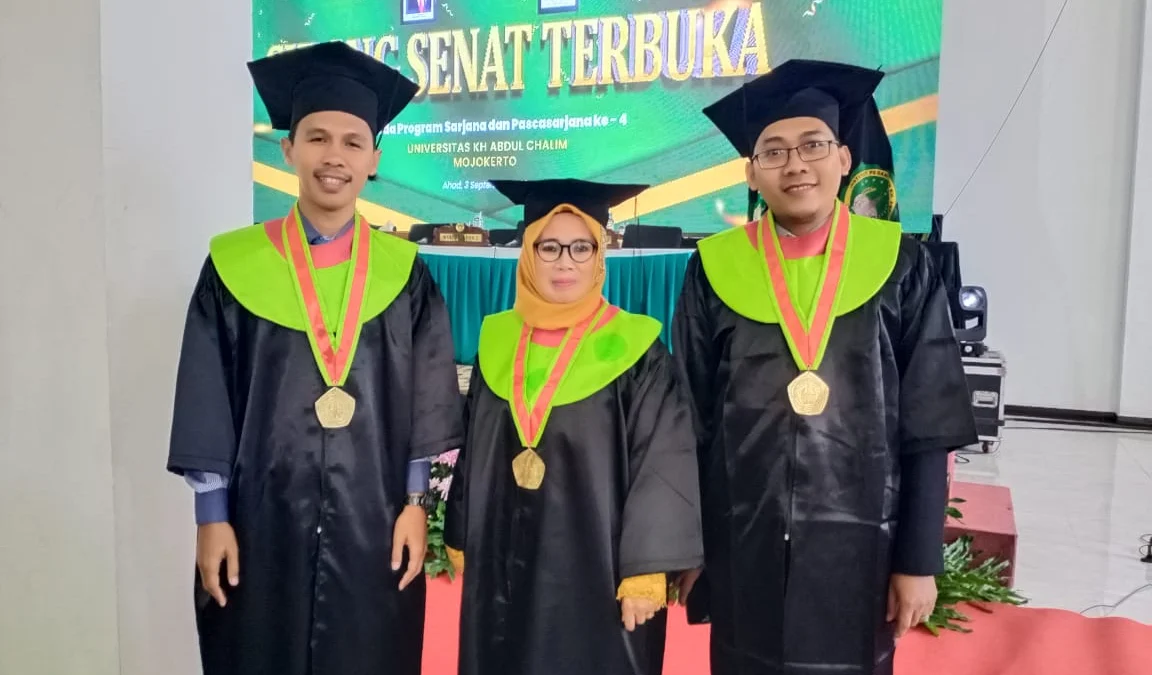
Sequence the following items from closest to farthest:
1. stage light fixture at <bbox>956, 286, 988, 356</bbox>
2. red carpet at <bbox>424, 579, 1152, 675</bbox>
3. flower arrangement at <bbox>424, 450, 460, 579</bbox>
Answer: red carpet at <bbox>424, 579, 1152, 675</bbox>
flower arrangement at <bbox>424, 450, 460, 579</bbox>
stage light fixture at <bbox>956, 286, 988, 356</bbox>

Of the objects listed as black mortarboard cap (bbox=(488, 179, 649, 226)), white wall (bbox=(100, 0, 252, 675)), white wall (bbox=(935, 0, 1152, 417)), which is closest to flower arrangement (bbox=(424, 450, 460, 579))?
white wall (bbox=(100, 0, 252, 675))

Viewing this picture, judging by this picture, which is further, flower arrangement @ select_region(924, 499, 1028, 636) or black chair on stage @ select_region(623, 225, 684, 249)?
black chair on stage @ select_region(623, 225, 684, 249)

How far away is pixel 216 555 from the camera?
66.5 inches

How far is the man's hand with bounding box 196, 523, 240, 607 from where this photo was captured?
66.5 inches

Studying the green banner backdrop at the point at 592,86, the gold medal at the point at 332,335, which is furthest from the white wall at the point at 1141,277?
the gold medal at the point at 332,335

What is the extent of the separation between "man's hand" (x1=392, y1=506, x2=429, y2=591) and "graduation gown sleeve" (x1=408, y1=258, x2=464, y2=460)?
129 mm

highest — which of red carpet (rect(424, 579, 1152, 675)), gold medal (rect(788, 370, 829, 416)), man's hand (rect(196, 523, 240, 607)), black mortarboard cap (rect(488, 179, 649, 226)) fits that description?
black mortarboard cap (rect(488, 179, 649, 226))

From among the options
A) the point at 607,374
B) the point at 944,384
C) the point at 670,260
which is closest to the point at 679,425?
the point at 607,374

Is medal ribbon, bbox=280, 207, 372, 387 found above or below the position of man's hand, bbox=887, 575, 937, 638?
above

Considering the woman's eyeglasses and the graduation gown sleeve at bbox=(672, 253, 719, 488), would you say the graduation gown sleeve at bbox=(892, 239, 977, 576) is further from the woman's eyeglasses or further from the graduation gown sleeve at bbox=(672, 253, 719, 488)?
the woman's eyeglasses

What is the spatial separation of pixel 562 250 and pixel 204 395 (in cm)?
80

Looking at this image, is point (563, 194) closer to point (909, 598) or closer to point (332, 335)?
point (332, 335)

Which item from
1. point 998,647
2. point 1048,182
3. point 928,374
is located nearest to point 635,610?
point 928,374

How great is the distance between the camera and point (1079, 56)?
24.3 feet
